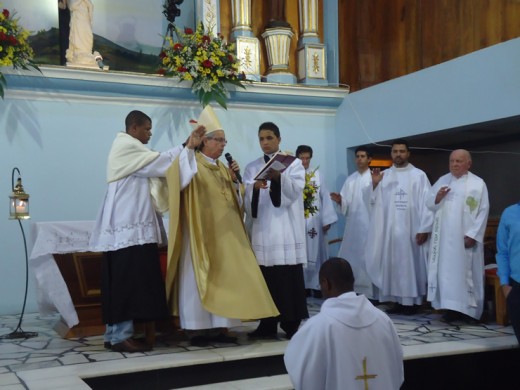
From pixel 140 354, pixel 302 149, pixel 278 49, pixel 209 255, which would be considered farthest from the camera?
pixel 278 49

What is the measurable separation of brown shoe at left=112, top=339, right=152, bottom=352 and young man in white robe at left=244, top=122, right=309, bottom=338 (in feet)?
3.09

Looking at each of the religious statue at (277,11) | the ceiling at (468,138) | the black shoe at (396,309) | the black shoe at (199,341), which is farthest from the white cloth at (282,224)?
the religious statue at (277,11)

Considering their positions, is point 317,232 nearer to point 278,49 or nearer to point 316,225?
point 316,225

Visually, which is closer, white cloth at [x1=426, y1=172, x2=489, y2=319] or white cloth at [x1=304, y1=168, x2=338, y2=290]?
white cloth at [x1=426, y1=172, x2=489, y2=319]

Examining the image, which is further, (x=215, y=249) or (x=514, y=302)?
(x=215, y=249)

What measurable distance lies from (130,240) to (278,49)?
4.71m

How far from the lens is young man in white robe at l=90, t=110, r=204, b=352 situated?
16.5 ft

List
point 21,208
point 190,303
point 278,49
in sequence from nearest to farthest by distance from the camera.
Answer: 1. point 190,303
2. point 21,208
3. point 278,49

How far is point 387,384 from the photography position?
2.95 m

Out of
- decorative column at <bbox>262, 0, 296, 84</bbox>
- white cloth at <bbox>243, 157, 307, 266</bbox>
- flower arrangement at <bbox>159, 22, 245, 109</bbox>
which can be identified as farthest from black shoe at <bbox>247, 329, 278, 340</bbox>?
decorative column at <bbox>262, 0, 296, 84</bbox>

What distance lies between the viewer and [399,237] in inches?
284

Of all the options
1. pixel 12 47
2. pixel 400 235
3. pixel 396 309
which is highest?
pixel 12 47

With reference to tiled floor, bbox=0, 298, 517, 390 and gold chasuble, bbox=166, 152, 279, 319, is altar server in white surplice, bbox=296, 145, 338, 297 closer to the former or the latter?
tiled floor, bbox=0, 298, 517, 390

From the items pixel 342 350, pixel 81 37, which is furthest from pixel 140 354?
pixel 81 37
